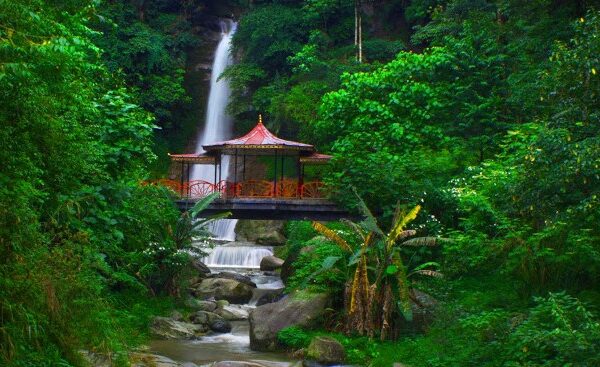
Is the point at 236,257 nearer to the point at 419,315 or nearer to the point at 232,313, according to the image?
the point at 232,313

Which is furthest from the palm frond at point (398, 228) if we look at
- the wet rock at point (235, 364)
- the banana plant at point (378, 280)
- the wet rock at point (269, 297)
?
the wet rock at point (269, 297)

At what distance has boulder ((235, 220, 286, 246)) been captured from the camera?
32.3m

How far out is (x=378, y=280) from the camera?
55.3 ft

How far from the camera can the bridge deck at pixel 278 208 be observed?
22.9 metres

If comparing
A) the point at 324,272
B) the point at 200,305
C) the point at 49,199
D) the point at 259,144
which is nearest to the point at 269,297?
the point at 200,305

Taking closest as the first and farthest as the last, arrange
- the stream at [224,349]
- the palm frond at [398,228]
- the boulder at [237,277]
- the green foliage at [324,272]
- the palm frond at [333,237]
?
the stream at [224,349], the palm frond at [398,228], the green foliage at [324,272], the palm frond at [333,237], the boulder at [237,277]

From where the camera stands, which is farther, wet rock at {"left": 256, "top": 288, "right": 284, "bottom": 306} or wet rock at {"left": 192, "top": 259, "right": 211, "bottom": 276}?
wet rock at {"left": 192, "top": 259, "right": 211, "bottom": 276}

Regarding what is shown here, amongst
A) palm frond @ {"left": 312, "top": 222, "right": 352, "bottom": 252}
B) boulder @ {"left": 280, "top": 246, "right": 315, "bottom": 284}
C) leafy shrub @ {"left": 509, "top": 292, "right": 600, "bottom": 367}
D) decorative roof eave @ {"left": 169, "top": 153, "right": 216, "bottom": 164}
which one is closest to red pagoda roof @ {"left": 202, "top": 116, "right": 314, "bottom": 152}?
decorative roof eave @ {"left": 169, "top": 153, "right": 216, "bottom": 164}

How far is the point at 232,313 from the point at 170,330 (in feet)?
10.5

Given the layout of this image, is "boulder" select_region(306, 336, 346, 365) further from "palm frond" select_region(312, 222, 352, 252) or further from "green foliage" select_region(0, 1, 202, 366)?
"green foliage" select_region(0, 1, 202, 366)

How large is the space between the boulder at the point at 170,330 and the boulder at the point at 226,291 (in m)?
4.44

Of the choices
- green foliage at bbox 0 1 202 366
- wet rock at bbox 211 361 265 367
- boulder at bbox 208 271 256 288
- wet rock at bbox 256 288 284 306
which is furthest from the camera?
boulder at bbox 208 271 256 288

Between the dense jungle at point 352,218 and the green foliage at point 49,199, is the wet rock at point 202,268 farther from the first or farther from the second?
the green foliage at point 49,199

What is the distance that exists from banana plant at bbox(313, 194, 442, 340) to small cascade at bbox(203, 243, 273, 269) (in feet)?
40.9
